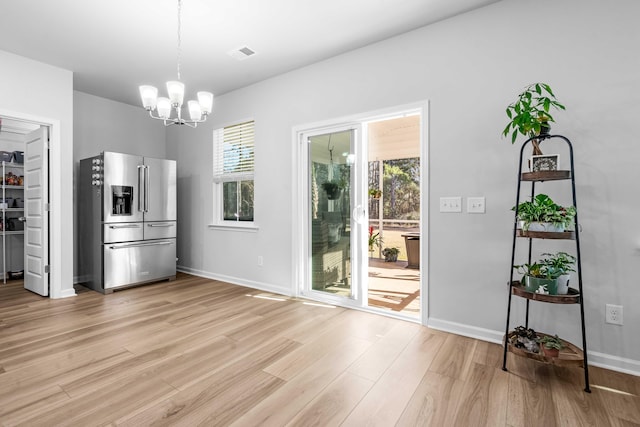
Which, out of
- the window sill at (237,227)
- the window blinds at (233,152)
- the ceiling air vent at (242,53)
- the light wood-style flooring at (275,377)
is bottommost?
A: the light wood-style flooring at (275,377)

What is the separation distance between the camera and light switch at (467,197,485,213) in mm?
2582

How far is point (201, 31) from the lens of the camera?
2.94m

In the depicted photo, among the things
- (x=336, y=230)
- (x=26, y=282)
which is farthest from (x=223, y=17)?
(x=26, y=282)

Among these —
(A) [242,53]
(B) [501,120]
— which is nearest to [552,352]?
(B) [501,120]

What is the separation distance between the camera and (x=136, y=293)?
3.97 metres

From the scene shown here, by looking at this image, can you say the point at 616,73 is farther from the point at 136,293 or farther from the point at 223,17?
the point at 136,293

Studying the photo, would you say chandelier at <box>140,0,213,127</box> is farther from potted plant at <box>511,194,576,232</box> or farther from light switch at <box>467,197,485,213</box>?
potted plant at <box>511,194,576,232</box>

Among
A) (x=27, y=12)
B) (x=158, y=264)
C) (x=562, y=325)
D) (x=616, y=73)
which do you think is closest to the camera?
(x=616, y=73)

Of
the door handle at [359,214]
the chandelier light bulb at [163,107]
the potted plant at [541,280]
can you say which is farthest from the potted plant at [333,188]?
the potted plant at [541,280]

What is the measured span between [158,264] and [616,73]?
511cm

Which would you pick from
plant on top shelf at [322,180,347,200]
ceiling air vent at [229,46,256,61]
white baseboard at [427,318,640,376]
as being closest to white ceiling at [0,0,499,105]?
ceiling air vent at [229,46,256,61]

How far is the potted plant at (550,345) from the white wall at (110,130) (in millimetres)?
5370

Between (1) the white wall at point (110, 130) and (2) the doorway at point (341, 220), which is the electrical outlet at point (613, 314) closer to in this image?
(2) the doorway at point (341, 220)

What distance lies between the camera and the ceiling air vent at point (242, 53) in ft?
10.7
